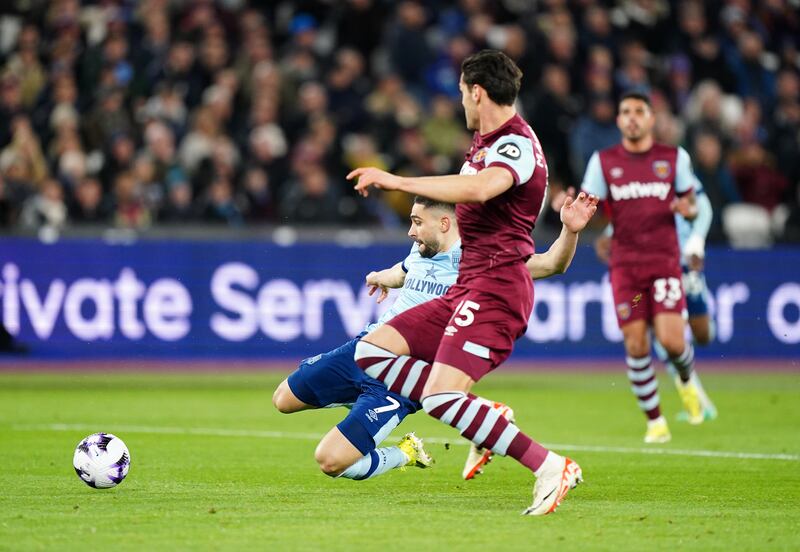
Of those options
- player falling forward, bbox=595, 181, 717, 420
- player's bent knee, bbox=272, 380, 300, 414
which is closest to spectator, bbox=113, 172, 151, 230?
player falling forward, bbox=595, 181, 717, 420

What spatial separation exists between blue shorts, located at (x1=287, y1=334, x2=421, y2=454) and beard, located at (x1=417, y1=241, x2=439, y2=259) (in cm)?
64

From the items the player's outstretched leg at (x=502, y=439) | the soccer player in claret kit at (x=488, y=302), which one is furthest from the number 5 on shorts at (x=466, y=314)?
the player's outstretched leg at (x=502, y=439)

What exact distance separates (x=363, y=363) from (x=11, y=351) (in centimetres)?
960

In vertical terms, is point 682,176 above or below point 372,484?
above

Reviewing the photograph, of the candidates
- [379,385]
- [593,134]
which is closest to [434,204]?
[379,385]

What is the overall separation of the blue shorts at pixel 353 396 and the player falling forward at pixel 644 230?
3625 mm

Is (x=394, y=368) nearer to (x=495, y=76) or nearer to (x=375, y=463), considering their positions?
(x=375, y=463)

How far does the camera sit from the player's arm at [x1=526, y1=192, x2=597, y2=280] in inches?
309

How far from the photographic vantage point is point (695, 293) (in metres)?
13.7

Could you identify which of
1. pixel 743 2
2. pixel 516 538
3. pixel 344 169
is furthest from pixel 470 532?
pixel 743 2

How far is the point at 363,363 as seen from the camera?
7.90 m

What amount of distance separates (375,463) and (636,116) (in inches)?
184

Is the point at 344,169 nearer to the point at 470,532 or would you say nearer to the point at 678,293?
the point at 678,293

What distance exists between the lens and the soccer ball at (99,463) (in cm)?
845
